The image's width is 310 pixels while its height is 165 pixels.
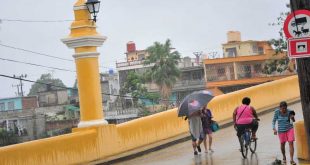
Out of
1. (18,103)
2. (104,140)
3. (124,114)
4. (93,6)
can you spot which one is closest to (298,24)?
(93,6)

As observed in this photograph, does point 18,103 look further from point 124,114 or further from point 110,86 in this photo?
point 124,114

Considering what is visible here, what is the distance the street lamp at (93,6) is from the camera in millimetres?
14258

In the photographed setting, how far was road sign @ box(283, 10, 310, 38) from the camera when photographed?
27.6ft

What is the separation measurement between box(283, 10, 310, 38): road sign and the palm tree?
5863cm

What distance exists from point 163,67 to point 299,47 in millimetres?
59725

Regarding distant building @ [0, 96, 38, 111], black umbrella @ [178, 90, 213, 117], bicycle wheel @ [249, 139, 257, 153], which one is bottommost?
bicycle wheel @ [249, 139, 257, 153]

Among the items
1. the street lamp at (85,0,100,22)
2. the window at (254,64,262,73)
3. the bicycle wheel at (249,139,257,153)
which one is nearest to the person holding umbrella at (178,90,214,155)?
the bicycle wheel at (249,139,257,153)

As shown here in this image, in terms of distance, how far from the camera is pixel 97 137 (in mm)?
14297

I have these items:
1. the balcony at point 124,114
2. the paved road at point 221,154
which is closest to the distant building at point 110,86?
the balcony at point 124,114

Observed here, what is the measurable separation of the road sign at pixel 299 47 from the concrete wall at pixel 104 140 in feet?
20.2

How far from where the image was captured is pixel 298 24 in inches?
334

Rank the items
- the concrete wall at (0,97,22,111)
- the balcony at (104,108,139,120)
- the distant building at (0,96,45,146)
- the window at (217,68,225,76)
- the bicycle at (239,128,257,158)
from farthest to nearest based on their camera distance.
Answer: the concrete wall at (0,97,22,111) → the window at (217,68,225,76) → the balcony at (104,108,139,120) → the distant building at (0,96,45,146) → the bicycle at (239,128,257,158)

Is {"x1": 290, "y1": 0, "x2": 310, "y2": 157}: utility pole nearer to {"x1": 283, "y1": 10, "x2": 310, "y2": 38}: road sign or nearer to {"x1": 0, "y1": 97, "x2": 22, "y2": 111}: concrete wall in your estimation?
{"x1": 283, "y1": 10, "x2": 310, "y2": 38}: road sign

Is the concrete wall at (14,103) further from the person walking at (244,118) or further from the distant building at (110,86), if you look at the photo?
the person walking at (244,118)
